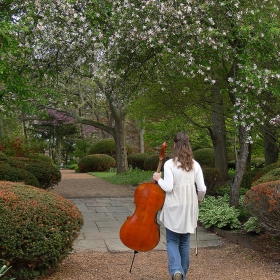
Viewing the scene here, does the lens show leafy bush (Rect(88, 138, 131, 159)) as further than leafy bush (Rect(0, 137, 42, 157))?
Yes

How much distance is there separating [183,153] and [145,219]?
2.43 feet

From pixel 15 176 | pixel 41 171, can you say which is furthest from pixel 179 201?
pixel 41 171

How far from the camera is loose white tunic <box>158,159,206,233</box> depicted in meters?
4.04

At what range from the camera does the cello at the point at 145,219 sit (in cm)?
408

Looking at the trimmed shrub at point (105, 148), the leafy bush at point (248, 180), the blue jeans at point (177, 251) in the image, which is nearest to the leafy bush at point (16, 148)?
the leafy bush at point (248, 180)

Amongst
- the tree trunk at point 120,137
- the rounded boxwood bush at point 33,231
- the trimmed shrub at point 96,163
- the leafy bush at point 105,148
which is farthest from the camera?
the leafy bush at point 105,148

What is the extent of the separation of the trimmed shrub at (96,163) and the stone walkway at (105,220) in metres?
11.2

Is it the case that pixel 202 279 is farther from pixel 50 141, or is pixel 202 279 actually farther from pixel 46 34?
pixel 50 141

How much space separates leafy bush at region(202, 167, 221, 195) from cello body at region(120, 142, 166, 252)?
669 cm

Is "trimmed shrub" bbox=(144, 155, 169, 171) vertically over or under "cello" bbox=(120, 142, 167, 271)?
under

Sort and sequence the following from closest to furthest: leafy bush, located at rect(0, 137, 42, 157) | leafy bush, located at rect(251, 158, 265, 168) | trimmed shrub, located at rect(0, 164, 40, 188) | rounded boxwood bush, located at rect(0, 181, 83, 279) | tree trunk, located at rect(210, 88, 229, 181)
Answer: rounded boxwood bush, located at rect(0, 181, 83, 279), trimmed shrub, located at rect(0, 164, 40, 188), tree trunk, located at rect(210, 88, 229, 181), leafy bush, located at rect(0, 137, 42, 157), leafy bush, located at rect(251, 158, 265, 168)

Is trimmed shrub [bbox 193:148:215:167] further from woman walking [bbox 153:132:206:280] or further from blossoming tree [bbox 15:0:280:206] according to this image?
woman walking [bbox 153:132:206:280]

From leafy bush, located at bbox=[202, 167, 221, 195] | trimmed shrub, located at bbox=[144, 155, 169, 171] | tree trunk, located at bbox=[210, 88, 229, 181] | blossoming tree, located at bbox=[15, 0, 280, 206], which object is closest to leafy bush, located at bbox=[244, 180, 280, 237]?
blossoming tree, located at bbox=[15, 0, 280, 206]

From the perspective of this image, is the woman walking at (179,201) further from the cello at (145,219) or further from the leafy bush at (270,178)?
the leafy bush at (270,178)
